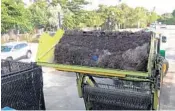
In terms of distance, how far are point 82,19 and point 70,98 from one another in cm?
2399

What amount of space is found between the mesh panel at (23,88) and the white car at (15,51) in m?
8.98

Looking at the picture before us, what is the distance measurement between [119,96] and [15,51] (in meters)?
11.2

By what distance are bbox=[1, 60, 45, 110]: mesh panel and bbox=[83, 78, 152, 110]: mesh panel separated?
3.42 ft

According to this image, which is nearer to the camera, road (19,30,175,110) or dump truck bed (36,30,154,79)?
dump truck bed (36,30,154,79)

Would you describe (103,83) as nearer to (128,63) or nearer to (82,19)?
(128,63)

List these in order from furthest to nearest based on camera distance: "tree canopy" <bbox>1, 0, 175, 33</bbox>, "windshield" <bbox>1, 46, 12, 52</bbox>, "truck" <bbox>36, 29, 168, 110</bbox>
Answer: "tree canopy" <bbox>1, 0, 175, 33</bbox> → "windshield" <bbox>1, 46, 12, 52</bbox> → "truck" <bbox>36, 29, 168, 110</bbox>

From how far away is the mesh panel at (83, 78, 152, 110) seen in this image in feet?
16.2

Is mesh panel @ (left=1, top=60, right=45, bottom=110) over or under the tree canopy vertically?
under

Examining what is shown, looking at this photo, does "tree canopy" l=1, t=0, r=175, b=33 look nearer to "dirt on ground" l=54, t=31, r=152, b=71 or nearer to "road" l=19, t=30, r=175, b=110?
"road" l=19, t=30, r=175, b=110

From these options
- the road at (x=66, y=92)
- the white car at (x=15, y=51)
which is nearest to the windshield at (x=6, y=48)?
the white car at (x=15, y=51)

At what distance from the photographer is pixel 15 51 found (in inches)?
597

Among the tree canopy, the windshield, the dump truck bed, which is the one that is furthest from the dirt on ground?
the tree canopy

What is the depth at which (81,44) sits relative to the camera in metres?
5.27

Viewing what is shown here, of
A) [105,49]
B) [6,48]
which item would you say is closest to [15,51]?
[6,48]
